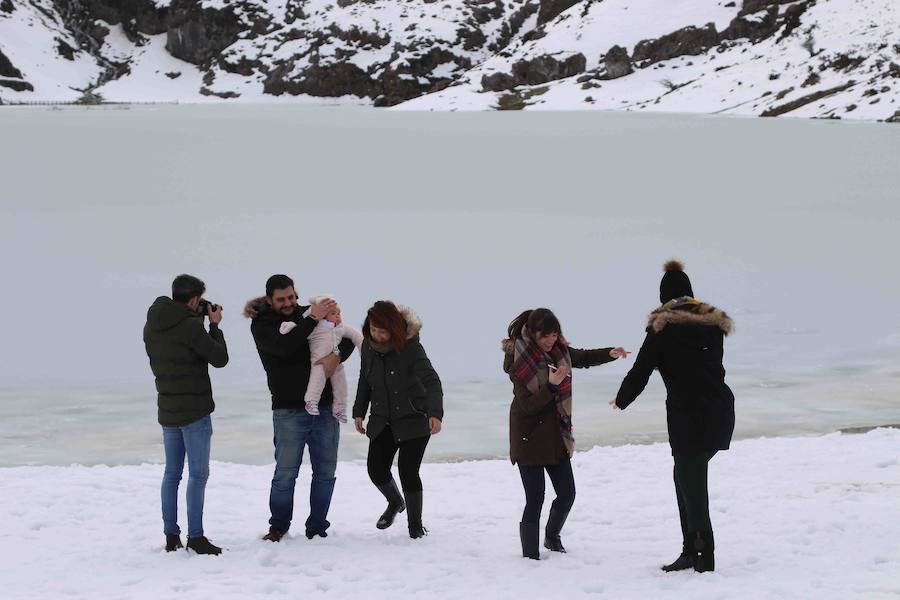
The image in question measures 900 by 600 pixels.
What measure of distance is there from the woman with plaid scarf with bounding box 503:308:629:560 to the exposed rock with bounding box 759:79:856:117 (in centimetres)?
6296

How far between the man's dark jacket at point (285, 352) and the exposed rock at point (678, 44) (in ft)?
360

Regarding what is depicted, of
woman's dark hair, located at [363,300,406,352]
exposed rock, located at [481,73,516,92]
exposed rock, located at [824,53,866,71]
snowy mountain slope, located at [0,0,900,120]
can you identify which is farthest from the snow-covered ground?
exposed rock, located at [481,73,516,92]

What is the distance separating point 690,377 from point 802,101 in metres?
65.6

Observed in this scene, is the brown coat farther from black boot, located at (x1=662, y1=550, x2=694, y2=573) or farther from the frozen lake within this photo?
the frozen lake

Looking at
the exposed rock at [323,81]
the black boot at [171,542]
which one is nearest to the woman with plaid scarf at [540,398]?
the black boot at [171,542]

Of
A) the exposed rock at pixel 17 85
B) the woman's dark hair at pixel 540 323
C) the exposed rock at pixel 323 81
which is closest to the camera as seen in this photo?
the woman's dark hair at pixel 540 323

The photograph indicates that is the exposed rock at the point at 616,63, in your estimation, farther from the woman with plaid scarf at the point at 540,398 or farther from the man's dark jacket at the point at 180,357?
the man's dark jacket at the point at 180,357

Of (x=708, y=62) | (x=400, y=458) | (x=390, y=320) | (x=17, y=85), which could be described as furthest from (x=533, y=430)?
(x=17, y=85)

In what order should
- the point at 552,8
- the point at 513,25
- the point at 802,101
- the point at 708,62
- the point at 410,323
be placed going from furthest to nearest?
the point at 513,25
the point at 552,8
the point at 708,62
the point at 802,101
the point at 410,323

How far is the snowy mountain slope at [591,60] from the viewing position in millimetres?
73938

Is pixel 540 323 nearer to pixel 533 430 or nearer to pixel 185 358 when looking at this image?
pixel 533 430

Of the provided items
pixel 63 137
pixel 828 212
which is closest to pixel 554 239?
pixel 828 212

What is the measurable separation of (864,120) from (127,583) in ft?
185

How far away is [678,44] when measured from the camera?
114312mm
